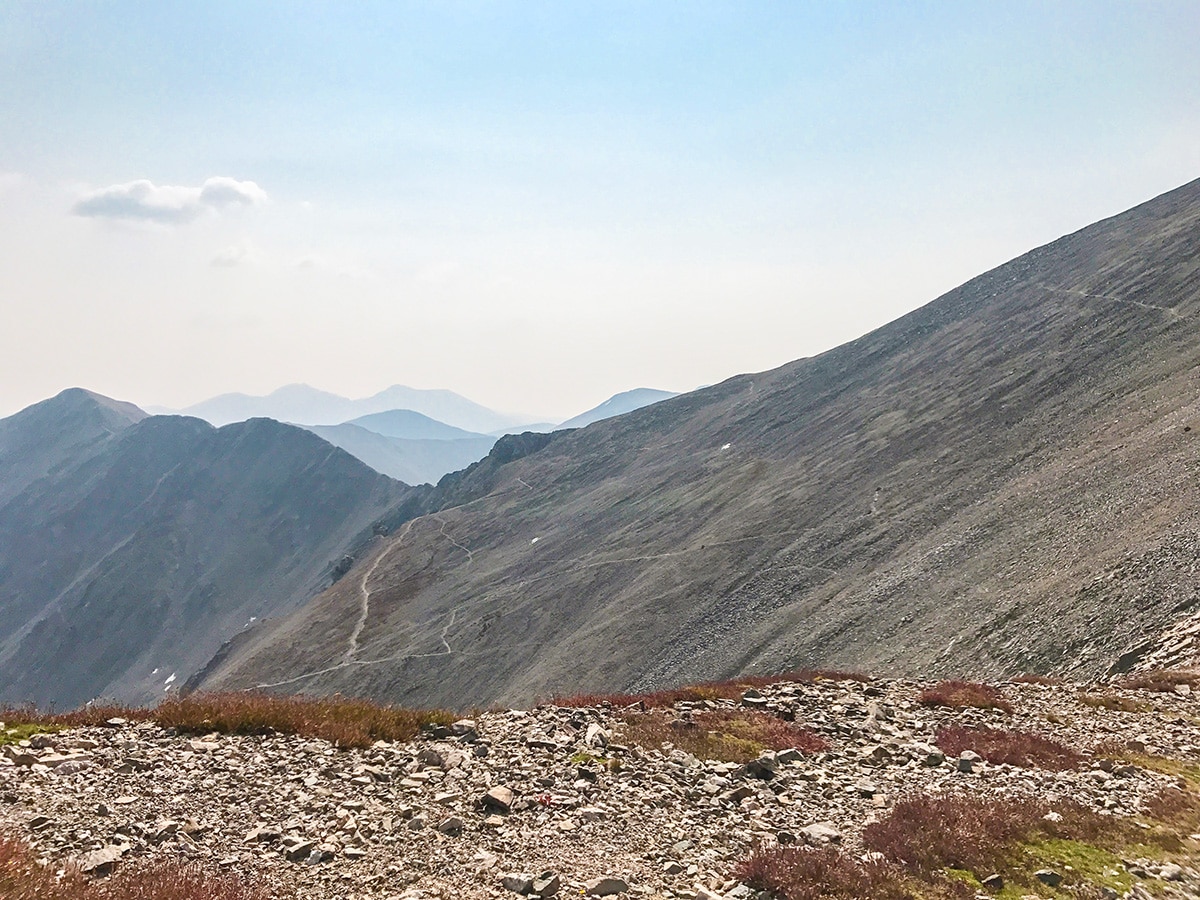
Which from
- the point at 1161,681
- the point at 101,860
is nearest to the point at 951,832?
the point at 101,860

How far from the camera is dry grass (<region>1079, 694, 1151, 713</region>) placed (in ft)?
60.0

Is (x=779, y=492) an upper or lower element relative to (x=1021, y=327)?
lower

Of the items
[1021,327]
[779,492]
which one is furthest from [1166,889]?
[1021,327]

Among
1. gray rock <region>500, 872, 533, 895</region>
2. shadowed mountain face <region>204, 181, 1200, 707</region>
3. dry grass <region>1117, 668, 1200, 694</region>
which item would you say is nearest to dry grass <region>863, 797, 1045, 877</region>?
gray rock <region>500, 872, 533, 895</region>

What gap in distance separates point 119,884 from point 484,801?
4.62 meters

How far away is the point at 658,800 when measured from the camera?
11.2 metres

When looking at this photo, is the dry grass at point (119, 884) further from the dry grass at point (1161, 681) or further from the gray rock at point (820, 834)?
the dry grass at point (1161, 681)

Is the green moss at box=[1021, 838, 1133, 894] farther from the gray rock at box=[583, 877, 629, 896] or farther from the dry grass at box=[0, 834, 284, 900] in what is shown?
the dry grass at box=[0, 834, 284, 900]

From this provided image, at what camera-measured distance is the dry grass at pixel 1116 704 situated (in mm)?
18297

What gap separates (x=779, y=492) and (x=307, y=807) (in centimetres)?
7217

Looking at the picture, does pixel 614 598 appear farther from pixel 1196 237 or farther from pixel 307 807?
pixel 1196 237

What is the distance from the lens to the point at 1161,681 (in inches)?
807

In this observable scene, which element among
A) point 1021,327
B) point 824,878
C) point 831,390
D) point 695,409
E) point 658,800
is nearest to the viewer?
point 824,878

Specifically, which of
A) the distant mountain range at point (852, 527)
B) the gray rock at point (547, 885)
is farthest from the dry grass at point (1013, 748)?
the distant mountain range at point (852, 527)
